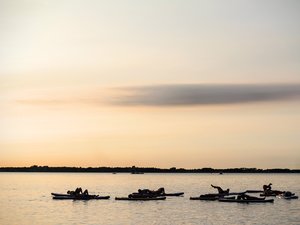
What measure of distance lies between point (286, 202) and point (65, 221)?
103ft

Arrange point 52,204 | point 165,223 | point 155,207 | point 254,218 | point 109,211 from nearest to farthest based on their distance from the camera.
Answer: point 165,223 → point 254,218 → point 109,211 → point 155,207 → point 52,204

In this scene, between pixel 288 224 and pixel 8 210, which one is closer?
pixel 288 224

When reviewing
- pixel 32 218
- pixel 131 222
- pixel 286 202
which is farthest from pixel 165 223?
pixel 286 202

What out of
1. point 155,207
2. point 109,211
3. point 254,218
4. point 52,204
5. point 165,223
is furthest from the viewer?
point 52,204

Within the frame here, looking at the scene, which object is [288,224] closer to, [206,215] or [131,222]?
[206,215]

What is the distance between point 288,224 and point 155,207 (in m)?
18.9

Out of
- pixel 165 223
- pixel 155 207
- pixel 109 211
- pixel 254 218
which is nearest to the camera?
pixel 165 223

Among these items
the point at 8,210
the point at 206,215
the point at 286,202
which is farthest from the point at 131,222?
the point at 286,202

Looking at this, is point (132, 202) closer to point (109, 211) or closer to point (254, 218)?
point (109, 211)

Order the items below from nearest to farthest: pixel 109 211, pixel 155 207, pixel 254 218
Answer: pixel 254 218
pixel 109 211
pixel 155 207

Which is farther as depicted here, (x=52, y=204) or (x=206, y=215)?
(x=52, y=204)

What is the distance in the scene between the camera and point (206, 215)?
2486 inches

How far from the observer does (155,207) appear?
71750 millimetres

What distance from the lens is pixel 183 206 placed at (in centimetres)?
7262
